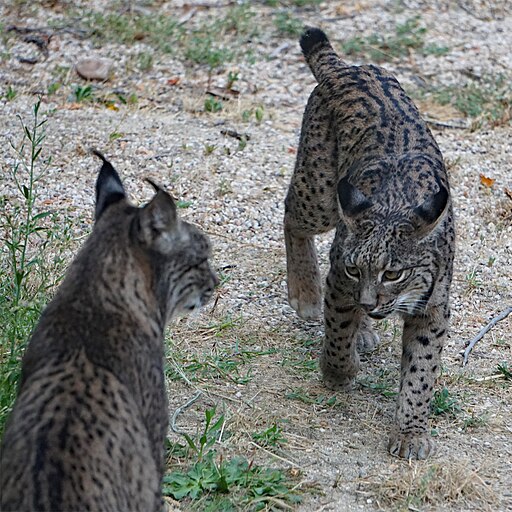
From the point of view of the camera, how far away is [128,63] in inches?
426

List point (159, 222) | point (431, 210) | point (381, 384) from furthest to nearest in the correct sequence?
point (381, 384) < point (431, 210) < point (159, 222)

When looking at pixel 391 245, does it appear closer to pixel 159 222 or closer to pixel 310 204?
pixel 310 204

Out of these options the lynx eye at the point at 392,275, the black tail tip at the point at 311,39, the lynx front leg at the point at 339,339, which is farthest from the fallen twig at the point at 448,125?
the lynx eye at the point at 392,275

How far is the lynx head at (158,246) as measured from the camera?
14.3ft

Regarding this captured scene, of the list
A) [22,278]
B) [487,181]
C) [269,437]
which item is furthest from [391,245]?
[487,181]

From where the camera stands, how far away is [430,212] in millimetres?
5957

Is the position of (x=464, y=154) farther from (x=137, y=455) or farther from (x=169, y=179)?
(x=137, y=455)

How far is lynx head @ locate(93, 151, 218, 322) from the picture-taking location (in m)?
4.37

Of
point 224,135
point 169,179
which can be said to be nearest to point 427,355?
point 169,179

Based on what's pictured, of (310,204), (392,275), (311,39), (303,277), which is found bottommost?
(303,277)

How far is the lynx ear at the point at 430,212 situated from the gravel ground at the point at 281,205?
1283 millimetres

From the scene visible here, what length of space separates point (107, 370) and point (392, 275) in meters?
2.34

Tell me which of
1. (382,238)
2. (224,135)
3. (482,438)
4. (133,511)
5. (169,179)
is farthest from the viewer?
(224,135)

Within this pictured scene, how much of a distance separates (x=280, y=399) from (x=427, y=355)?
36.9 inches
